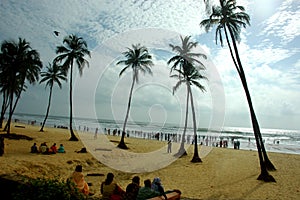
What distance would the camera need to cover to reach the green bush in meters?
4.30

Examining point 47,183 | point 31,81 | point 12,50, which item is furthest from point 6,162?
point 31,81

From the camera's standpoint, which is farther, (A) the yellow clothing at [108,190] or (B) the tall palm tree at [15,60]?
(B) the tall palm tree at [15,60]

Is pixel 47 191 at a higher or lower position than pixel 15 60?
lower

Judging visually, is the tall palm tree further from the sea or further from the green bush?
the green bush

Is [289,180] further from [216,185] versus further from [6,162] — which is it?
[6,162]

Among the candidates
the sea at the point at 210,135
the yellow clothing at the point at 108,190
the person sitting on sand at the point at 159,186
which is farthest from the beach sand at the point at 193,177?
the sea at the point at 210,135

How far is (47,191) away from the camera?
4305 mm

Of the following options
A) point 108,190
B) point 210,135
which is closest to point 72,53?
point 108,190

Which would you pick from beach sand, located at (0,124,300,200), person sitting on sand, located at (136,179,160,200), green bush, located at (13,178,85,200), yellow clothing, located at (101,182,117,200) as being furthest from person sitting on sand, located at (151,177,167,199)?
beach sand, located at (0,124,300,200)

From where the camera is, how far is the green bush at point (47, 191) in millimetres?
4304

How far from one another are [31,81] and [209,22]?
81.8 ft

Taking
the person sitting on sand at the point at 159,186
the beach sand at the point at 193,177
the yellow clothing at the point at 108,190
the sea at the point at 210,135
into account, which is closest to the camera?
the person sitting on sand at the point at 159,186

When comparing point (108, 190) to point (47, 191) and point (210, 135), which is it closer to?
point (47, 191)

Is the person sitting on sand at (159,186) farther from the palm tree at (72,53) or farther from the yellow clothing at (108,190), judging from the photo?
the palm tree at (72,53)
